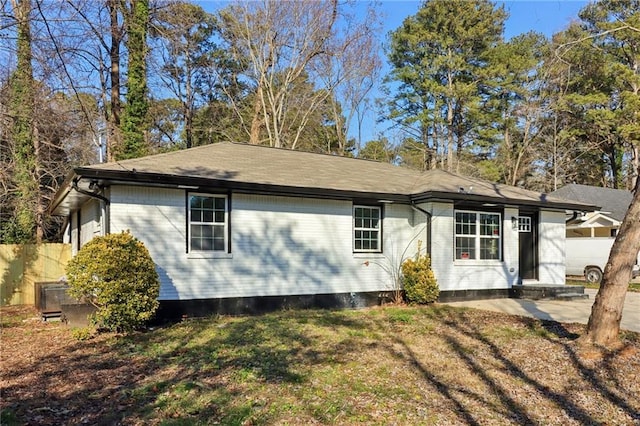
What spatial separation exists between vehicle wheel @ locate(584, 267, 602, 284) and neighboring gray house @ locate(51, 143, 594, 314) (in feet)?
18.9

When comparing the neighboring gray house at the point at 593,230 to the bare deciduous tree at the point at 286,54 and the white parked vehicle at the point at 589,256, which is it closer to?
the white parked vehicle at the point at 589,256

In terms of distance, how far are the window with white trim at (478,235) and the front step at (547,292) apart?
1080 mm

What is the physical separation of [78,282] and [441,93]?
88.3 feet

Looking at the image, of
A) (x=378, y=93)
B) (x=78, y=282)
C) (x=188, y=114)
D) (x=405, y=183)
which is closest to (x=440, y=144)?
(x=378, y=93)

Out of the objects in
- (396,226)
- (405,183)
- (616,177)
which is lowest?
(396,226)

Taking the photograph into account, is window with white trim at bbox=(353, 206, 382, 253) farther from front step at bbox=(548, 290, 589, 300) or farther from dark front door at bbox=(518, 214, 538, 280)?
front step at bbox=(548, 290, 589, 300)

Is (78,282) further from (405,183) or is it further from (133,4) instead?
(133,4)

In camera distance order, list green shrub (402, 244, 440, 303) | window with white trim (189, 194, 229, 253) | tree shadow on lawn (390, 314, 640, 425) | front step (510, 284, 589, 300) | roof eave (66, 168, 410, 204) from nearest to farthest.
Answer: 1. tree shadow on lawn (390, 314, 640, 425)
2. roof eave (66, 168, 410, 204)
3. window with white trim (189, 194, 229, 253)
4. green shrub (402, 244, 440, 303)
5. front step (510, 284, 589, 300)

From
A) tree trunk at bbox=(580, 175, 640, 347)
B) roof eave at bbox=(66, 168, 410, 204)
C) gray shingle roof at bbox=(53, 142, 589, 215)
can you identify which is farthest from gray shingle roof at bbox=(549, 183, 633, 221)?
tree trunk at bbox=(580, 175, 640, 347)

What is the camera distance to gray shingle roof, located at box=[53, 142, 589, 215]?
8.78 meters

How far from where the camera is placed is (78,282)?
712 cm

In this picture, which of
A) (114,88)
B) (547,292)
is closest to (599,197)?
(547,292)

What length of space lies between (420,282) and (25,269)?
11235mm

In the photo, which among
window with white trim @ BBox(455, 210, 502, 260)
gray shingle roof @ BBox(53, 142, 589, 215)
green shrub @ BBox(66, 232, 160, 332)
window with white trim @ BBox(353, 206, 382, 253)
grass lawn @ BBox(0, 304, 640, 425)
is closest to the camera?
grass lawn @ BBox(0, 304, 640, 425)
